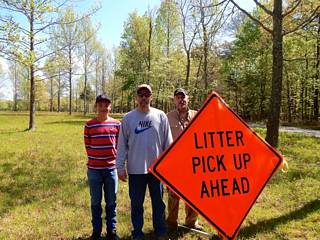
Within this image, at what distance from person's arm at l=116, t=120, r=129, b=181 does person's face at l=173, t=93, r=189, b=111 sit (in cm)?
112

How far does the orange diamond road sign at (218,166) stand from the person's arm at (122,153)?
1.20m

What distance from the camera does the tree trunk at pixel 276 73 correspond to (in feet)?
40.3

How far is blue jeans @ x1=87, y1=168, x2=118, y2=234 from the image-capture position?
5762mm

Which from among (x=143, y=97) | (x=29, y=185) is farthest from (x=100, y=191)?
(x=29, y=185)

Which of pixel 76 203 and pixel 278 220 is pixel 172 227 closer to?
pixel 278 220

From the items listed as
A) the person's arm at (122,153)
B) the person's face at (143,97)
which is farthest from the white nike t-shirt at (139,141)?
the person's face at (143,97)

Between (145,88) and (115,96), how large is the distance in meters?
73.7

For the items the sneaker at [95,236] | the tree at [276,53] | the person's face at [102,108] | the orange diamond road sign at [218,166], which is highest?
the tree at [276,53]

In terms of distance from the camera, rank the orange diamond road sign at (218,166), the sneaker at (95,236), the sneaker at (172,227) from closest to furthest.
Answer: the orange diamond road sign at (218,166)
the sneaker at (95,236)
the sneaker at (172,227)

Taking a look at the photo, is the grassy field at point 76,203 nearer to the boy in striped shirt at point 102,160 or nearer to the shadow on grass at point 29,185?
the shadow on grass at point 29,185

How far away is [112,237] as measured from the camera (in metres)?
5.80

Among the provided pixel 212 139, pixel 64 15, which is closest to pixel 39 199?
pixel 212 139

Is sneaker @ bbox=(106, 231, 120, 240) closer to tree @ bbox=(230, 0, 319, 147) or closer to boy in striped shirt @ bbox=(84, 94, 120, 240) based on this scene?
boy in striped shirt @ bbox=(84, 94, 120, 240)

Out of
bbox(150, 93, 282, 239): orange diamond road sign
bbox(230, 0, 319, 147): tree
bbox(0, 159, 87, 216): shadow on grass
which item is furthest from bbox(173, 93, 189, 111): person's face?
bbox(230, 0, 319, 147): tree
